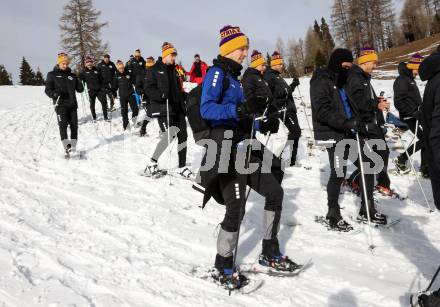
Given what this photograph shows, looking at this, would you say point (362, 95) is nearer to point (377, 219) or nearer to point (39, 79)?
point (377, 219)

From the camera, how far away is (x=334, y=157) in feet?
17.3

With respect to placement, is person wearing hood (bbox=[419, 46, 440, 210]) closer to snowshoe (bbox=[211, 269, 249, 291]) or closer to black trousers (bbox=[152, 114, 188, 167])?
snowshoe (bbox=[211, 269, 249, 291])

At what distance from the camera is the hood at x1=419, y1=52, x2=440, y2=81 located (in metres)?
2.86

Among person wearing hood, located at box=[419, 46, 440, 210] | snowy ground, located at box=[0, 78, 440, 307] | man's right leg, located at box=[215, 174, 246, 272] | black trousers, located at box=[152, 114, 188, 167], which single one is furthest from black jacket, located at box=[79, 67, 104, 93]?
person wearing hood, located at box=[419, 46, 440, 210]

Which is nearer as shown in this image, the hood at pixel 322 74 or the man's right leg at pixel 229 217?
the man's right leg at pixel 229 217

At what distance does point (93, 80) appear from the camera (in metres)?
14.4

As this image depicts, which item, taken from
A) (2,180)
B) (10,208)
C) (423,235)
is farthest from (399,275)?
(2,180)

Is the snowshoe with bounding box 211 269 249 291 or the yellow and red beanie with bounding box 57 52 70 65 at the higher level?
the yellow and red beanie with bounding box 57 52 70 65

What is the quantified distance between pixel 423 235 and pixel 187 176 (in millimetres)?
4217

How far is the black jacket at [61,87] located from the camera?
29.1 feet

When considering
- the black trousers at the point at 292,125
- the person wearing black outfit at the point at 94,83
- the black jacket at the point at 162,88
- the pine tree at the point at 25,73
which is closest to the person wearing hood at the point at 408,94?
the black trousers at the point at 292,125

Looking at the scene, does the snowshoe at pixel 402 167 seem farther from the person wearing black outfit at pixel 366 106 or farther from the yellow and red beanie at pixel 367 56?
the yellow and red beanie at pixel 367 56

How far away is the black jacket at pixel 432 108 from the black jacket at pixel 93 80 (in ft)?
43.1

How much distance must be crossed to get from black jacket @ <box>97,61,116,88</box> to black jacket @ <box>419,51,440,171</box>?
13.8 m
